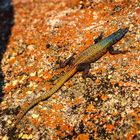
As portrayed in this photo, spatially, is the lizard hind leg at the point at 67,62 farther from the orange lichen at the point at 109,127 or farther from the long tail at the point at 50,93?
the orange lichen at the point at 109,127

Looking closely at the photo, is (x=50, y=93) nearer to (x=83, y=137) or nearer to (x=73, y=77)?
(x=73, y=77)

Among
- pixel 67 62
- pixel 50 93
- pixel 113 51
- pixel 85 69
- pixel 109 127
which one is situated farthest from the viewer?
pixel 67 62

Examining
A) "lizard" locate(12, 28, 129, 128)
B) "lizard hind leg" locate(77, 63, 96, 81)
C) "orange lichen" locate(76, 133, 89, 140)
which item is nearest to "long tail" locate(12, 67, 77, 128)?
"lizard" locate(12, 28, 129, 128)

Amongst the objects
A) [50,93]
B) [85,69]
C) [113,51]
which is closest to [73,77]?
[85,69]

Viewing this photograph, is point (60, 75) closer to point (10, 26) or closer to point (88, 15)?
point (88, 15)

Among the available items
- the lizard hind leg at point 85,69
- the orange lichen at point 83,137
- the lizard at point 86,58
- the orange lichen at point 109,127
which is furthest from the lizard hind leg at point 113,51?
the orange lichen at point 83,137
